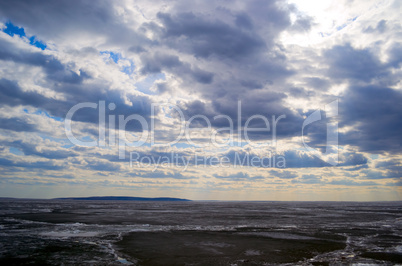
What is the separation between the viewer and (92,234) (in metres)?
30.8

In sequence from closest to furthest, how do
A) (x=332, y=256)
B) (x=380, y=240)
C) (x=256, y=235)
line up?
(x=332, y=256)
(x=380, y=240)
(x=256, y=235)

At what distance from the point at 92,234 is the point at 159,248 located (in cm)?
1093

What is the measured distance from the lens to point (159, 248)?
24062mm

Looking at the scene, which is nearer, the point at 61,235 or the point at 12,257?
the point at 12,257

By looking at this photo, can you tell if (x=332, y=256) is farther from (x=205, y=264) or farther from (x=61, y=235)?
(x=61, y=235)

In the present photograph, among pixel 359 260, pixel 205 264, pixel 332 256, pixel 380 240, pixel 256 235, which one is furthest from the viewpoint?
pixel 256 235

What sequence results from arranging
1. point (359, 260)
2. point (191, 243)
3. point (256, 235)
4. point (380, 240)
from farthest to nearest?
1. point (256, 235)
2. point (380, 240)
3. point (191, 243)
4. point (359, 260)

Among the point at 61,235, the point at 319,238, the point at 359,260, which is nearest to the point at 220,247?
the point at 359,260

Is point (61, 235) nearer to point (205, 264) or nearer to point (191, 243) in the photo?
point (191, 243)

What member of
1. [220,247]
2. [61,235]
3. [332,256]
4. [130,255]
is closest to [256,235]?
[220,247]

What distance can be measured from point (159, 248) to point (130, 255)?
11.1 ft

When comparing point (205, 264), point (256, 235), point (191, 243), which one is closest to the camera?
point (205, 264)

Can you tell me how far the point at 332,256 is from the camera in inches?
859

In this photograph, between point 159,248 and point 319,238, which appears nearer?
point 159,248
